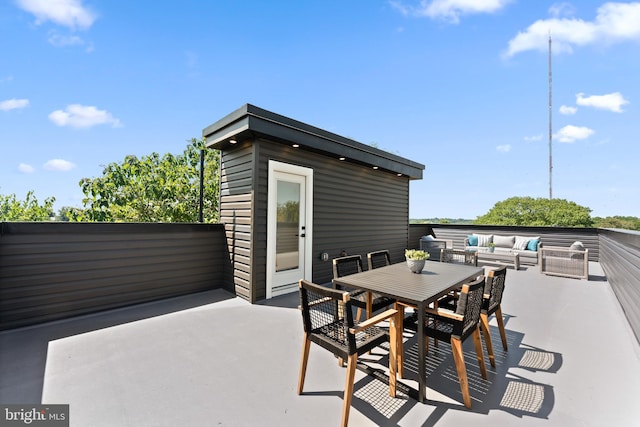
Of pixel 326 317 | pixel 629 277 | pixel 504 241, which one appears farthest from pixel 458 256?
pixel 504 241

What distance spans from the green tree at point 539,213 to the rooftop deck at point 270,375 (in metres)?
13.5

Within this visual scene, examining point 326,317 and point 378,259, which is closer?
point 326,317

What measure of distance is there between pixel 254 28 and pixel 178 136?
5.12 m

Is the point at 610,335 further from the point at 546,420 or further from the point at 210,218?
the point at 210,218

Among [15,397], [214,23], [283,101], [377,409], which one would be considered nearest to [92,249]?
[15,397]

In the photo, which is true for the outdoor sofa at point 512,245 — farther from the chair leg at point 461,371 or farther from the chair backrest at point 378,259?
the chair leg at point 461,371

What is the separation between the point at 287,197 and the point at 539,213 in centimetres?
1615

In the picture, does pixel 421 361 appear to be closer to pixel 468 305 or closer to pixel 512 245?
pixel 468 305

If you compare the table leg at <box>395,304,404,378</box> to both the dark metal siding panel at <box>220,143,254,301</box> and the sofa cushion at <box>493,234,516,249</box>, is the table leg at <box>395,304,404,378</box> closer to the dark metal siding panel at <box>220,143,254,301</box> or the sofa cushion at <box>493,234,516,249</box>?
the dark metal siding panel at <box>220,143,254,301</box>

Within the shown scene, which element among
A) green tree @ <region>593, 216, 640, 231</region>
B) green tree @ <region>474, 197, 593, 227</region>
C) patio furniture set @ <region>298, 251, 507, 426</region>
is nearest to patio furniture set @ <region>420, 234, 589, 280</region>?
patio furniture set @ <region>298, 251, 507, 426</region>

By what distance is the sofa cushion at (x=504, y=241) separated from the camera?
8047 mm

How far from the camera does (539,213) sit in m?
14.5

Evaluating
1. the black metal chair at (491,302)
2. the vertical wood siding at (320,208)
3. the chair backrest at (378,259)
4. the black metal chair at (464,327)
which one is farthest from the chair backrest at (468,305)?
the vertical wood siding at (320,208)

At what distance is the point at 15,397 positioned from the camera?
1806mm
